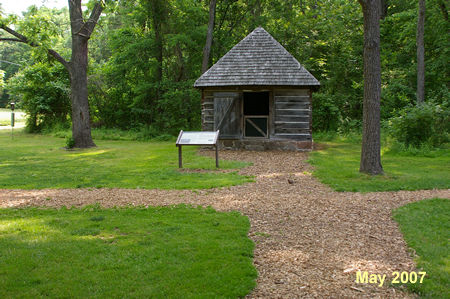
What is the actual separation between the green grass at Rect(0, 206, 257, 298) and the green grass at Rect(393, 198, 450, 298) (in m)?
1.99

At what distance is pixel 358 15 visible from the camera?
26.2 meters

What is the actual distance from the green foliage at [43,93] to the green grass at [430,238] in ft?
84.7

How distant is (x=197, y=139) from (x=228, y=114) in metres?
5.33

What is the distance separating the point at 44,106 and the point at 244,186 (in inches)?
887

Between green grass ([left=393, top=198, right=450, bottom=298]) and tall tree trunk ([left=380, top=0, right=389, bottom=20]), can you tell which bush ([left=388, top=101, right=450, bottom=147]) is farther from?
tall tree trunk ([left=380, top=0, right=389, bottom=20])

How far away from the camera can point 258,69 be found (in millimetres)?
17547

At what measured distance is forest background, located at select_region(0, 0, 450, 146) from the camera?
23.6 m

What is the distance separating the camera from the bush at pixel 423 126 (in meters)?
15.8

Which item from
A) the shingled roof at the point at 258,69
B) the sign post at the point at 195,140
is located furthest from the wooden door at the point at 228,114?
the sign post at the point at 195,140

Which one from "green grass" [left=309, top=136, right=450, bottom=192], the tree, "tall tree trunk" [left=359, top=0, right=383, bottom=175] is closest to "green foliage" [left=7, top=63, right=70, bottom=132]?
the tree

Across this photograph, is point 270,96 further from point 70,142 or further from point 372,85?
point 70,142

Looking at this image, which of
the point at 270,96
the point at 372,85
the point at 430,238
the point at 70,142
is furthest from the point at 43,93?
the point at 430,238

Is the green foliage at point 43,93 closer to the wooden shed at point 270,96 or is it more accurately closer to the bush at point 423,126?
the wooden shed at point 270,96

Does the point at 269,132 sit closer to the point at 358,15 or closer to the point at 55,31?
the point at 55,31
